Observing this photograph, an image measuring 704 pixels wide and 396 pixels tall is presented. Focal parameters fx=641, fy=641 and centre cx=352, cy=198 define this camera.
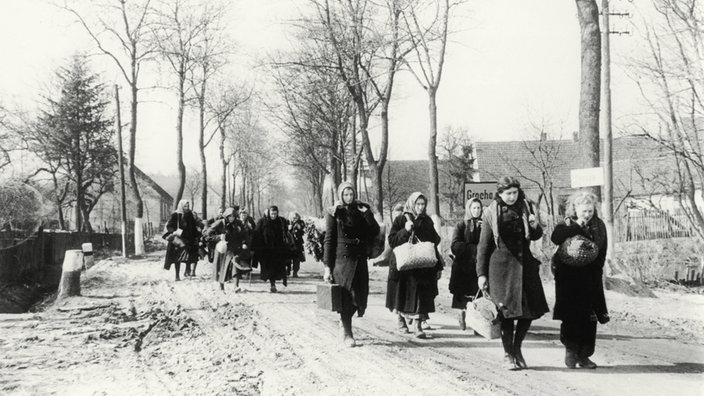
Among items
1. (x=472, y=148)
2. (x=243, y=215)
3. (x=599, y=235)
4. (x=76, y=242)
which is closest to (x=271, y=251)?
(x=243, y=215)

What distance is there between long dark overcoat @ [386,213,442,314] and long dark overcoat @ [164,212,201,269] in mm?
8571

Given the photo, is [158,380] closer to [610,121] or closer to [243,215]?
[243,215]

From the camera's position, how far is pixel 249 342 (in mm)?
7734

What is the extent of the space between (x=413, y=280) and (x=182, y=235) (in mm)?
8870

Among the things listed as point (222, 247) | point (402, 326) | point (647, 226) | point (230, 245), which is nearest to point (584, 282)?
point (402, 326)

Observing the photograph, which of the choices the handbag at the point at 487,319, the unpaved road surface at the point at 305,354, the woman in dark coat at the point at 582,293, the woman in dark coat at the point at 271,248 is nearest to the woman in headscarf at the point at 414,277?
the unpaved road surface at the point at 305,354

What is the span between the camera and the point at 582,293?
6008 millimetres

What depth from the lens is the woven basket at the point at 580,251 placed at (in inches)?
233

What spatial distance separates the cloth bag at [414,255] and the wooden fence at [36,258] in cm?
1281

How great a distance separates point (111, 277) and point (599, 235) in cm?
1508

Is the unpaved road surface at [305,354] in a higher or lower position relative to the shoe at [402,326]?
lower

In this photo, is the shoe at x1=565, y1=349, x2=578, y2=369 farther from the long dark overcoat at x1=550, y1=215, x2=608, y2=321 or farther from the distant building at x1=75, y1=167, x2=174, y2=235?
the distant building at x1=75, y1=167, x2=174, y2=235

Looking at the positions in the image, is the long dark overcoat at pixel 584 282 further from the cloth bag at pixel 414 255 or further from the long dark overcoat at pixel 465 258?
the long dark overcoat at pixel 465 258

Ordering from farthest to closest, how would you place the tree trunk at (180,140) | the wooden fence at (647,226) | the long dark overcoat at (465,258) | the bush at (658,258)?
the tree trunk at (180,140), the wooden fence at (647,226), the bush at (658,258), the long dark overcoat at (465,258)
